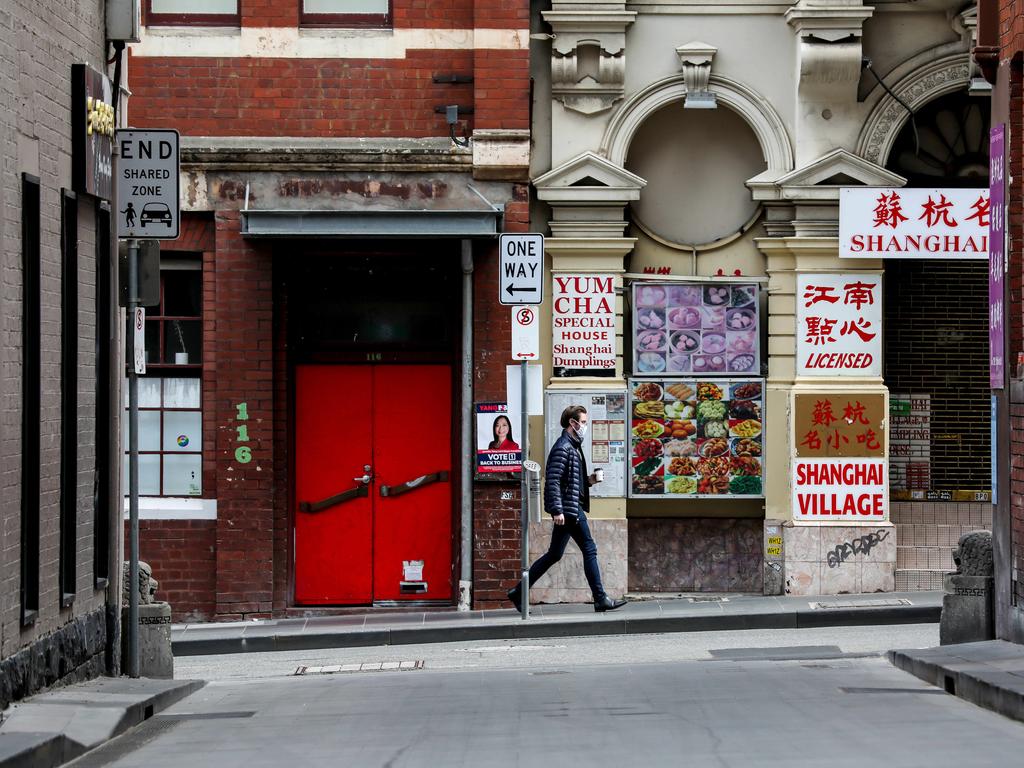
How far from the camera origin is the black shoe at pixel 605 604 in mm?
15648

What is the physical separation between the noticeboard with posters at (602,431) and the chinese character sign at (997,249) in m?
5.12

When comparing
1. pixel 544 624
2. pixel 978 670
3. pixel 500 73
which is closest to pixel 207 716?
pixel 978 670

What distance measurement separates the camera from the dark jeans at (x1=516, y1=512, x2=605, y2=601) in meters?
15.6

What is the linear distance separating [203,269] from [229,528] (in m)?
2.48

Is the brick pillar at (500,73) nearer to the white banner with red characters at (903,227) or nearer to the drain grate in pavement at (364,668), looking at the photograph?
the white banner with red characters at (903,227)

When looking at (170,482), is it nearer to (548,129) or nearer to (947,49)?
(548,129)

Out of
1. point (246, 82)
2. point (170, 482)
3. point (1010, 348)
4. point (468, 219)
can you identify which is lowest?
point (170, 482)

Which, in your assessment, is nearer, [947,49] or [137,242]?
[137,242]

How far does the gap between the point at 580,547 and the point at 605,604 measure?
0.57 metres

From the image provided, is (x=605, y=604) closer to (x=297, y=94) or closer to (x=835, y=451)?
(x=835, y=451)

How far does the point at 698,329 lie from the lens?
17000mm

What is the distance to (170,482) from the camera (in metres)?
16.5

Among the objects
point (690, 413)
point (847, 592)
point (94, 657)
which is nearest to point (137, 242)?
point (94, 657)

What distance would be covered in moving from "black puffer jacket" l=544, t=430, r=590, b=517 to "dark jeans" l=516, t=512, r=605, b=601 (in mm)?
110
